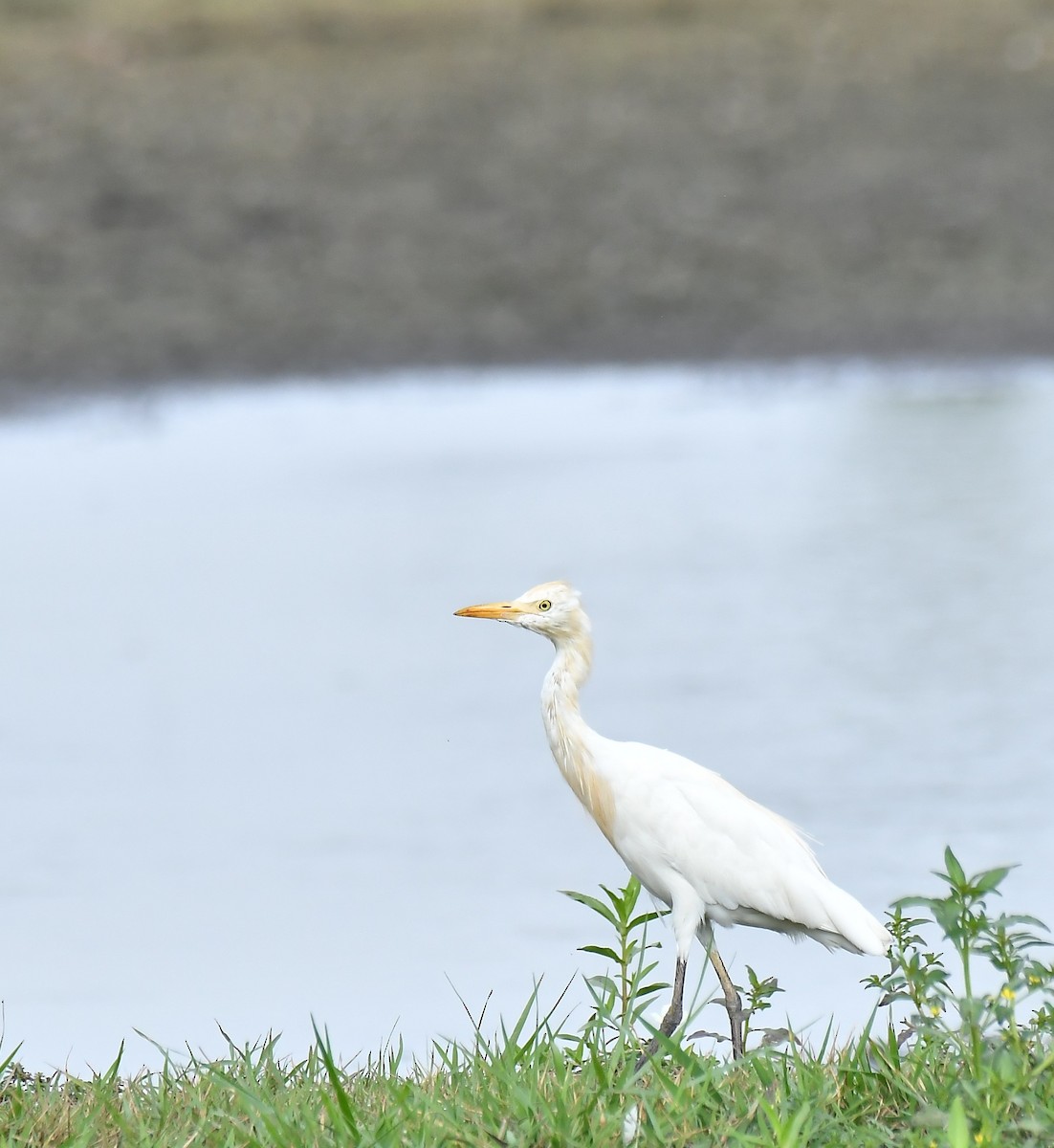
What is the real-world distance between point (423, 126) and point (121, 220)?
6.72 ft

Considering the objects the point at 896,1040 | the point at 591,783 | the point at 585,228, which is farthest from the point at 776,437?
the point at 896,1040

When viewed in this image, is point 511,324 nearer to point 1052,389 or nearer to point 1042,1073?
point 1052,389

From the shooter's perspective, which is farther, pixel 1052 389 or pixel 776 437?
pixel 1052 389

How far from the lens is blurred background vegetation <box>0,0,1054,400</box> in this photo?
10031 millimetres

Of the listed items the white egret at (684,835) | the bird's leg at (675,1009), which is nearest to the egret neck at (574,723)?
the white egret at (684,835)

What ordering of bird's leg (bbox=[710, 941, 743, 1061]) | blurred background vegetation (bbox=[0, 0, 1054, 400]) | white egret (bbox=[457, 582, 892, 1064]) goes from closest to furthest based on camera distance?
bird's leg (bbox=[710, 941, 743, 1061]) → white egret (bbox=[457, 582, 892, 1064]) → blurred background vegetation (bbox=[0, 0, 1054, 400])

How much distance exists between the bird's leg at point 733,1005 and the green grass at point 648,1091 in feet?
0.34

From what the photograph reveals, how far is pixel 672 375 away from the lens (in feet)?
33.0

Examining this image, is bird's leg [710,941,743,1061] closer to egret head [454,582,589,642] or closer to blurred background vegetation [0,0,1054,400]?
egret head [454,582,589,642]

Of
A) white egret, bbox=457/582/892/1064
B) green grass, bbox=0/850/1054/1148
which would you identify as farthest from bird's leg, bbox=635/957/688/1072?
green grass, bbox=0/850/1054/1148

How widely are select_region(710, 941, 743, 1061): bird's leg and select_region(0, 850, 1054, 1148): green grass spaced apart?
0.34ft

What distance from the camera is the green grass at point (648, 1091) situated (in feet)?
8.07

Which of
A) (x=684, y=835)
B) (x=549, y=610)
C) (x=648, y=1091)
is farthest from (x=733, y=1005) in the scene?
(x=549, y=610)

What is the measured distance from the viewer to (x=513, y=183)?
11484 millimetres
